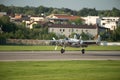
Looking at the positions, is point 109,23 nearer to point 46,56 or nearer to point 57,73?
point 46,56

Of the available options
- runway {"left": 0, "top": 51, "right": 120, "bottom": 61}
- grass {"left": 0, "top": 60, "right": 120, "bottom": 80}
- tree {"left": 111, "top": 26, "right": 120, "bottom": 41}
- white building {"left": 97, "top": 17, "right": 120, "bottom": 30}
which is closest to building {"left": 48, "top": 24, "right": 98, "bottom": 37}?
tree {"left": 111, "top": 26, "right": 120, "bottom": 41}

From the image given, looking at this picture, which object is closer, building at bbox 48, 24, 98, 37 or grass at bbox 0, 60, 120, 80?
grass at bbox 0, 60, 120, 80

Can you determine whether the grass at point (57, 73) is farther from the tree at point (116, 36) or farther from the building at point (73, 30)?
the tree at point (116, 36)

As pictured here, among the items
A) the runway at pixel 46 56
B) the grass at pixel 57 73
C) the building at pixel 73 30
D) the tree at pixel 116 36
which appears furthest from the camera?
the tree at pixel 116 36

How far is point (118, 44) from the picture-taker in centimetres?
5544

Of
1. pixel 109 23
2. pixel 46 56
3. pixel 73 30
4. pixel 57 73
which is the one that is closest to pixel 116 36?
pixel 73 30

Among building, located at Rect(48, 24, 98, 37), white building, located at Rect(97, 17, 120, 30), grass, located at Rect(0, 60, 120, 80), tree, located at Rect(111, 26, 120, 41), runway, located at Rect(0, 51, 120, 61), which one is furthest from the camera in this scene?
white building, located at Rect(97, 17, 120, 30)

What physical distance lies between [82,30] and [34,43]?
25.3ft

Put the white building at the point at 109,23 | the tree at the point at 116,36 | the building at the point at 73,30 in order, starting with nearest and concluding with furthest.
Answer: the building at the point at 73,30 < the tree at the point at 116,36 < the white building at the point at 109,23

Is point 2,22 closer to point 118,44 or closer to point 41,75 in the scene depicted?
point 118,44

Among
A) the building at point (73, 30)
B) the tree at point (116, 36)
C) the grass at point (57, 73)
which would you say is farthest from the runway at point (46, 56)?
the tree at point (116, 36)

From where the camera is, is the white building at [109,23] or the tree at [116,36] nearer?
the tree at [116,36]

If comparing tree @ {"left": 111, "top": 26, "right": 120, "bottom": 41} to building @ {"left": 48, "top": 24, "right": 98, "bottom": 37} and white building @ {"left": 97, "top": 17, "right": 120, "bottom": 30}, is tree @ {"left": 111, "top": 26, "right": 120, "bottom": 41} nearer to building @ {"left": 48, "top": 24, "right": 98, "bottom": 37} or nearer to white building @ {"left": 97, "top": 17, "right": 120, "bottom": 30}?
building @ {"left": 48, "top": 24, "right": 98, "bottom": 37}

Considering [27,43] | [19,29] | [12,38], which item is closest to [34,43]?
[27,43]
